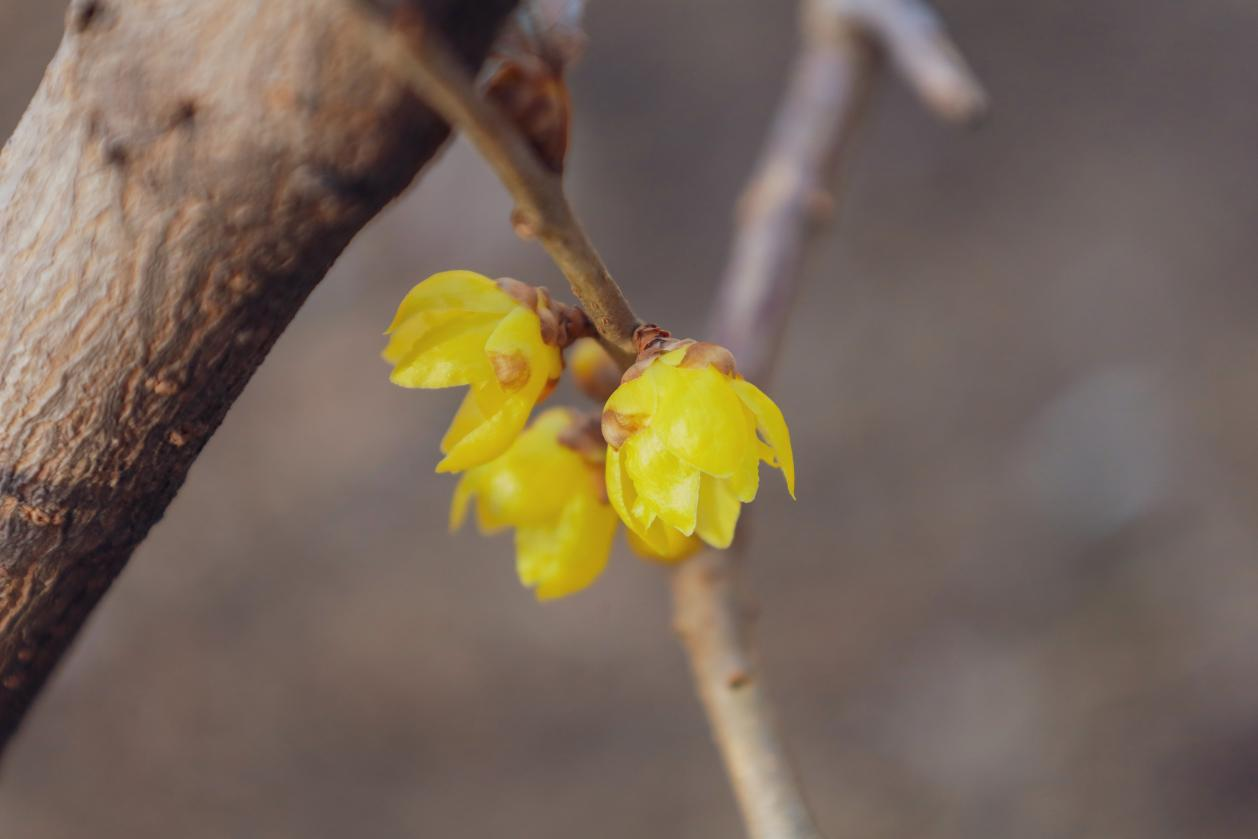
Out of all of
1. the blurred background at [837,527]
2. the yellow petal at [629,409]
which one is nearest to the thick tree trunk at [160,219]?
the yellow petal at [629,409]

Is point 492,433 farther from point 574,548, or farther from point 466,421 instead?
point 574,548

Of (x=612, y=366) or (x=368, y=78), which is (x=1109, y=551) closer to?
(x=612, y=366)

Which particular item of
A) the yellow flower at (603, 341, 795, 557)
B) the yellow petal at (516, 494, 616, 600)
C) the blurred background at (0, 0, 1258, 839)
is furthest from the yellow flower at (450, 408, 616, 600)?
the blurred background at (0, 0, 1258, 839)

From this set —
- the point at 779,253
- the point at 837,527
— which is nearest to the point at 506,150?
the point at 779,253

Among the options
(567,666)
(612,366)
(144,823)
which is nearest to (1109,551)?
(567,666)

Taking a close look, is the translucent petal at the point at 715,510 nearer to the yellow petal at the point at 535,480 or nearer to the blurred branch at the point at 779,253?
the yellow petal at the point at 535,480
